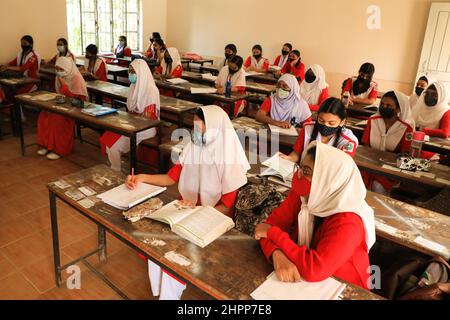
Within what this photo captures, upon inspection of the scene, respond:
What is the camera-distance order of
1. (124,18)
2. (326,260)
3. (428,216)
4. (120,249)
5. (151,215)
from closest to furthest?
(326,260)
(151,215)
(428,216)
(120,249)
(124,18)

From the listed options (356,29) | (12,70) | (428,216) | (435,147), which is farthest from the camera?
(356,29)

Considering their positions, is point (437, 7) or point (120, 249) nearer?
point (120, 249)

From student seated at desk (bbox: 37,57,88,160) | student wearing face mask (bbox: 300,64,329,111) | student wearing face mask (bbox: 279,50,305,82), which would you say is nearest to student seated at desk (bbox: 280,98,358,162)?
student wearing face mask (bbox: 300,64,329,111)

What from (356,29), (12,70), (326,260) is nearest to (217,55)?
(356,29)

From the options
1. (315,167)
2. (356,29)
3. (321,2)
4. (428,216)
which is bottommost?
(428,216)

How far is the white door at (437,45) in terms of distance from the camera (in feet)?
21.7

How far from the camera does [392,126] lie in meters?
3.37

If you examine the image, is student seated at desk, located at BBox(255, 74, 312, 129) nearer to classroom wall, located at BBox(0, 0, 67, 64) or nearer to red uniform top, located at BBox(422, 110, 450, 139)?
red uniform top, located at BBox(422, 110, 450, 139)

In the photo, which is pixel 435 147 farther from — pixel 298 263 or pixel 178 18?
pixel 178 18

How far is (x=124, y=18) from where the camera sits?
9.63 metres

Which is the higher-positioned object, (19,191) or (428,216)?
(428,216)

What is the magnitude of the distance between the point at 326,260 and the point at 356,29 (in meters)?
7.43

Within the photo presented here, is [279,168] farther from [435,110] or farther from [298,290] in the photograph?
[435,110]

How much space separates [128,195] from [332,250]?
1.17 meters
